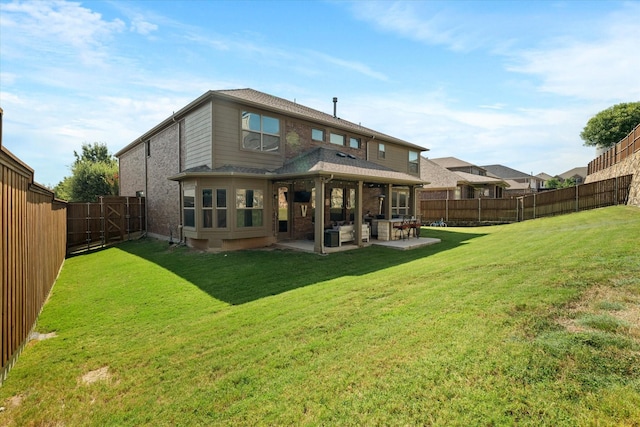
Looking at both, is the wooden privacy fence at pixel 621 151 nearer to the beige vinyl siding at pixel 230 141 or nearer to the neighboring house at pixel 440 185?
the neighboring house at pixel 440 185

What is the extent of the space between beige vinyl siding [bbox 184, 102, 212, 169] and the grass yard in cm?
659

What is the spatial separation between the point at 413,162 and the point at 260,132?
12.4m

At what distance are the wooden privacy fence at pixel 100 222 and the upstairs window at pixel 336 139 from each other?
11.8 m

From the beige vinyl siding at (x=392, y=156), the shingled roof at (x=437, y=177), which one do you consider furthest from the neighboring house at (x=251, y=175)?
the shingled roof at (x=437, y=177)

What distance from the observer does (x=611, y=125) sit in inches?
1652

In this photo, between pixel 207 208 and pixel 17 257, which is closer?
pixel 17 257

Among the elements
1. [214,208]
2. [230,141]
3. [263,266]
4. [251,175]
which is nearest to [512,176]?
[251,175]

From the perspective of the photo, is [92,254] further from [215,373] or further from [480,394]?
[480,394]

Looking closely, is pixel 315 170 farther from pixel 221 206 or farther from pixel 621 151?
pixel 621 151

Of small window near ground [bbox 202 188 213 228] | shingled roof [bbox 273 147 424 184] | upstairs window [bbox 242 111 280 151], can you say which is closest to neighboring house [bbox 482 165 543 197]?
shingled roof [bbox 273 147 424 184]

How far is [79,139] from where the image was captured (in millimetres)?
40969

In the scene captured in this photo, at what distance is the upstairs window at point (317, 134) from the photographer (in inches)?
573

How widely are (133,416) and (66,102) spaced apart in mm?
12241

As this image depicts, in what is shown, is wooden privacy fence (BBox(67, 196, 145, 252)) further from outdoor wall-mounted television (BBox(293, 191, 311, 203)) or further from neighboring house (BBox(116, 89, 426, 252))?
outdoor wall-mounted television (BBox(293, 191, 311, 203))
